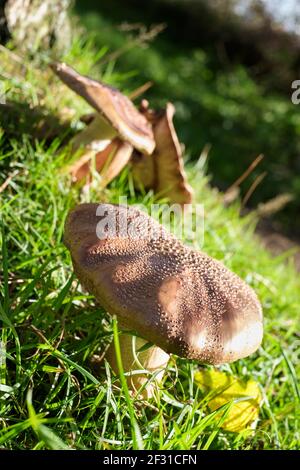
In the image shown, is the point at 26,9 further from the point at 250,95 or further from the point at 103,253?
the point at 250,95

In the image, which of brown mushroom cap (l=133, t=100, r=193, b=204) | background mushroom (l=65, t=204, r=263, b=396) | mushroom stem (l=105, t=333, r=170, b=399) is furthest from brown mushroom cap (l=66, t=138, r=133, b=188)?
mushroom stem (l=105, t=333, r=170, b=399)

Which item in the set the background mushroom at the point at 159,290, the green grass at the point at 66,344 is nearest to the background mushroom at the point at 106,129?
the green grass at the point at 66,344

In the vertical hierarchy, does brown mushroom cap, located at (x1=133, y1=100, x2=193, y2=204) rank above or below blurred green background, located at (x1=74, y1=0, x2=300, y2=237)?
below

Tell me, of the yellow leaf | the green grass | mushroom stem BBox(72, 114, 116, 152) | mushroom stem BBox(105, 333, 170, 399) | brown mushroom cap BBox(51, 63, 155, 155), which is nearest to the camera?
the green grass

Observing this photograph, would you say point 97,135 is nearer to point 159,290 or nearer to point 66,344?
point 66,344

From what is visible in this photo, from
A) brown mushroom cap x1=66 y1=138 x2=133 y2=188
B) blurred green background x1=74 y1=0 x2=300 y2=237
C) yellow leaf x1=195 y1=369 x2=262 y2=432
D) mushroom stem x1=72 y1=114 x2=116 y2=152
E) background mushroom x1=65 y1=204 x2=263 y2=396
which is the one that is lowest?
yellow leaf x1=195 y1=369 x2=262 y2=432

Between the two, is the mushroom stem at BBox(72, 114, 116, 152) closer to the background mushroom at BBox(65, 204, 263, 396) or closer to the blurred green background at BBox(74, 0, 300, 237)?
the background mushroom at BBox(65, 204, 263, 396)
